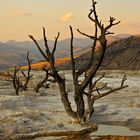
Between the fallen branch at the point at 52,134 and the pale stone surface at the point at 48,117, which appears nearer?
the fallen branch at the point at 52,134

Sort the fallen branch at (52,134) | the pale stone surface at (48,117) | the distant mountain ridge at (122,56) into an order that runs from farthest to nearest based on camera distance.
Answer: the distant mountain ridge at (122,56) → the pale stone surface at (48,117) → the fallen branch at (52,134)

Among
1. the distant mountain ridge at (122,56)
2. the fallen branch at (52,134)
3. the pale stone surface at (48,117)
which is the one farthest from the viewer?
the distant mountain ridge at (122,56)

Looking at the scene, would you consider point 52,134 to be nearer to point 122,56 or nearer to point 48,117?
point 48,117

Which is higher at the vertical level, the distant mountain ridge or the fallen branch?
the fallen branch

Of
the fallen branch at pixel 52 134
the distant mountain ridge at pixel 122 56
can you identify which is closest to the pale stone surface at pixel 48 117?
the fallen branch at pixel 52 134

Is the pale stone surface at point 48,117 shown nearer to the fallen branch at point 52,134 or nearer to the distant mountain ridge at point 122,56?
the fallen branch at point 52,134

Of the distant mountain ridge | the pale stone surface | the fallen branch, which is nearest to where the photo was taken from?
the fallen branch

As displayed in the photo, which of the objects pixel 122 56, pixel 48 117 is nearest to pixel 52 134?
pixel 48 117

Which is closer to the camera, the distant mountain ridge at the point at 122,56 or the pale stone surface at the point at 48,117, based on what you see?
the pale stone surface at the point at 48,117

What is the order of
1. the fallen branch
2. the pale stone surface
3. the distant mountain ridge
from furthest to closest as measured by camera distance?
1. the distant mountain ridge
2. the pale stone surface
3. the fallen branch

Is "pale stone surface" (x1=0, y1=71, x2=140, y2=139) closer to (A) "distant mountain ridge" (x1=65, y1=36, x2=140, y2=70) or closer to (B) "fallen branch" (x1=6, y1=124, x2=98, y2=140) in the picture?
(B) "fallen branch" (x1=6, y1=124, x2=98, y2=140)

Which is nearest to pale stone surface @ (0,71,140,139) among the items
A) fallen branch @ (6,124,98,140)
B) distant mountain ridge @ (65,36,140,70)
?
fallen branch @ (6,124,98,140)

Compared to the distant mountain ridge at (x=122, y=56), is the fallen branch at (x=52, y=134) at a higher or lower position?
higher

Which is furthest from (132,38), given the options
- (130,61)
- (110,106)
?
(110,106)
